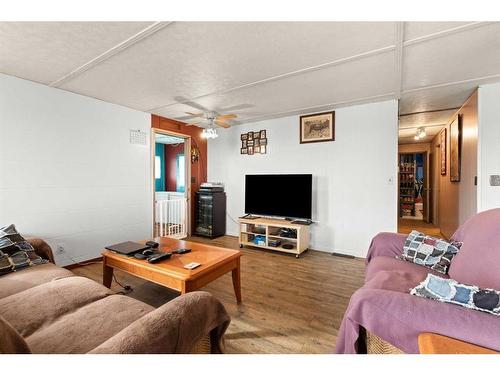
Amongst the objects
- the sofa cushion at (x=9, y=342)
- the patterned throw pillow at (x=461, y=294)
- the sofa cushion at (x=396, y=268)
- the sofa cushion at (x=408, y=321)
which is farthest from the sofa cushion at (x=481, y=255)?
the sofa cushion at (x=9, y=342)

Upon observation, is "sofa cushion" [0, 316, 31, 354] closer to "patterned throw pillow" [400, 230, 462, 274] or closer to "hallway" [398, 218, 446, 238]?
"patterned throw pillow" [400, 230, 462, 274]

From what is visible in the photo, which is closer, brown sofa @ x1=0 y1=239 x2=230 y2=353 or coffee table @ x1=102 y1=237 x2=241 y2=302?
brown sofa @ x1=0 y1=239 x2=230 y2=353

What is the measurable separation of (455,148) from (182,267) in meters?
4.19

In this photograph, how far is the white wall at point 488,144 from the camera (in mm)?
2537

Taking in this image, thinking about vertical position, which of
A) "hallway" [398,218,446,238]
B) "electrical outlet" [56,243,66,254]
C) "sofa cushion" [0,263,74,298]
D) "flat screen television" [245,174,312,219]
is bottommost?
"hallway" [398,218,446,238]

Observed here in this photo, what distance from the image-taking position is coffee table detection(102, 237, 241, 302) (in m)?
1.65

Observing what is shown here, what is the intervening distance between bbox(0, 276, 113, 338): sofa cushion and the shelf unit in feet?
25.2

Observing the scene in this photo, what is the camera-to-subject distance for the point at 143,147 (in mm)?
3672

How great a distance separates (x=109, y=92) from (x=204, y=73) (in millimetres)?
1403

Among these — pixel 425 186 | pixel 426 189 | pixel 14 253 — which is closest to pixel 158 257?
pixel 14 253

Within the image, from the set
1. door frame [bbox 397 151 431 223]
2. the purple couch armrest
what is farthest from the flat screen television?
door frame [bbox 397 151 431 223]

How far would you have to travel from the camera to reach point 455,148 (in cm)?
349

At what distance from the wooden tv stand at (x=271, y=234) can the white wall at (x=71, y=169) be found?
1.61 meters
